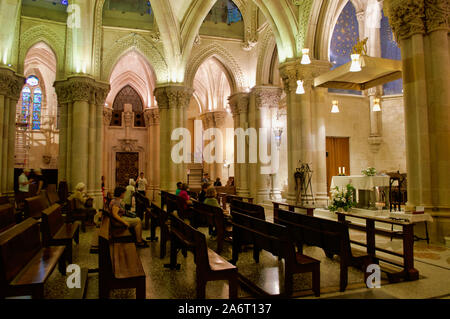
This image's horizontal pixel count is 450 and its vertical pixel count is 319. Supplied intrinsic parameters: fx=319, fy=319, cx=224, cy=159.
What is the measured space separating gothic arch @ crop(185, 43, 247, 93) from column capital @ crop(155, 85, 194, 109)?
52.6 inches

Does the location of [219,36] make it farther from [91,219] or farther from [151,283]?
[151,283]

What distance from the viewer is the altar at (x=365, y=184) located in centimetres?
910

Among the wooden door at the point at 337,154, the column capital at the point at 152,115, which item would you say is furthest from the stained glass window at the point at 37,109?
the wooden door at the point at 337,154

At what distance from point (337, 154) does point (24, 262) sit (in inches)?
603

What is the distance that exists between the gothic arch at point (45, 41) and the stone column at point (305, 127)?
33.1ft

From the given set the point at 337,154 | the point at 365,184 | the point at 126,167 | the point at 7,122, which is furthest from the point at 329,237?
the point at 126,167

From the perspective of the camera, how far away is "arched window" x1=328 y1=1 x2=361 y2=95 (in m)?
16.0

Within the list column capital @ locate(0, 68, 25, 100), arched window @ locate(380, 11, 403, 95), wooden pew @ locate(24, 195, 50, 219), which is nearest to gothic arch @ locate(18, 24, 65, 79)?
column capital @ locate(0, 68, 25, 100)

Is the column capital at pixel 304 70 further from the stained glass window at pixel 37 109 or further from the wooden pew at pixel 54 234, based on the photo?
the stained glass window at pixel 37 109

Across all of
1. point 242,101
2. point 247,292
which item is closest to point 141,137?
point 242,101

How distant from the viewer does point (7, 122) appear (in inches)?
492

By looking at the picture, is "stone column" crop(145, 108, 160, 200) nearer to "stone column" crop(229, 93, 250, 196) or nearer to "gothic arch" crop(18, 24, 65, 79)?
"stone column" crop(229, 93, 250, 196)

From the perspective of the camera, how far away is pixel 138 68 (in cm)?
2303

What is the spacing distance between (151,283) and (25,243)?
165 cm
